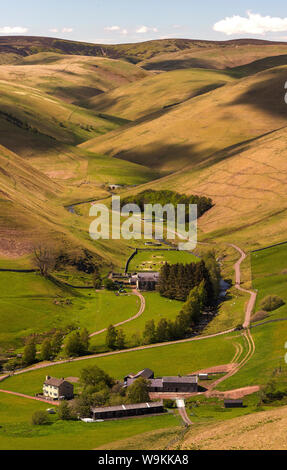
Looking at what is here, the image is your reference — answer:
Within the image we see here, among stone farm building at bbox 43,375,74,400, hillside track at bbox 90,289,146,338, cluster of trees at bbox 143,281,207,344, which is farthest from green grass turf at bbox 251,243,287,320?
stone farm building at bbox 43,375,74,400

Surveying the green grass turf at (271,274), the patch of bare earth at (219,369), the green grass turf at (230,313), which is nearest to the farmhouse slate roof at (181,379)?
the patch of bare earth at (219,369)

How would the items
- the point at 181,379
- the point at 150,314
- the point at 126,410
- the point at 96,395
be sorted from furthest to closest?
the point at 150,314 → the point at 181,379 → the point at 96,395 → the point at 126,410

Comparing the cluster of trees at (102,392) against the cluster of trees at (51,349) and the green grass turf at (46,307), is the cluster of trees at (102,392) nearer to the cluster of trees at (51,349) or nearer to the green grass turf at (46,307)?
the cluster of trees at (51,349)

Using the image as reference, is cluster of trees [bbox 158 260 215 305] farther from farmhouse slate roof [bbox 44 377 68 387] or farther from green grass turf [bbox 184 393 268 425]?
farmhouse slate roof [bbox 44 377 68 387]

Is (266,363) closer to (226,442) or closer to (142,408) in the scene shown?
(142,408)

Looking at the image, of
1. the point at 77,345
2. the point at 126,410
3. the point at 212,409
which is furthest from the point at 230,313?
the point at 126,410

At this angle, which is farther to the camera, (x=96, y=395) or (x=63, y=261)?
(x=63, y=261)

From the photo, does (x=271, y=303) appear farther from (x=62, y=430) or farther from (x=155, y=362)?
(x=62, y=430)
